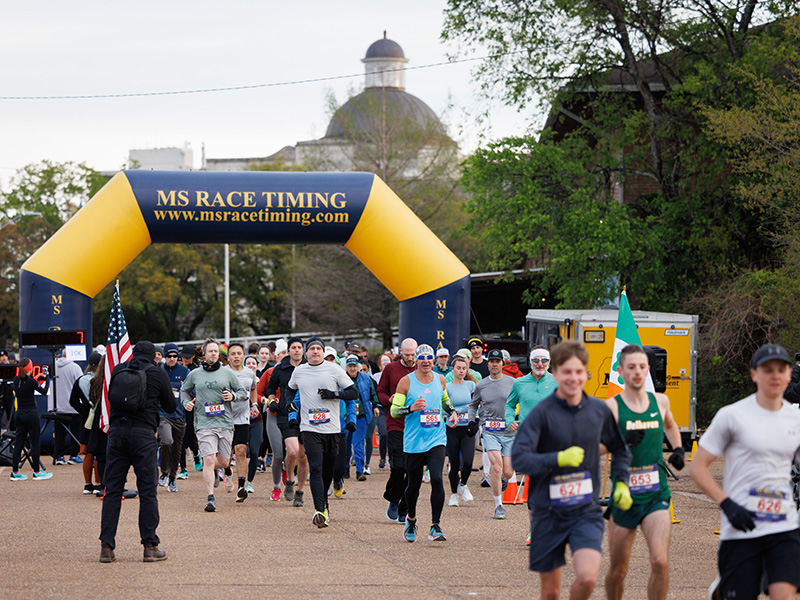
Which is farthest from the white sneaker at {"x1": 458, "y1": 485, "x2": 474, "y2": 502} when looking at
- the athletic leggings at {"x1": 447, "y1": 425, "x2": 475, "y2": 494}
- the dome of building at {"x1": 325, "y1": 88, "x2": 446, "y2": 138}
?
the dome of building at {"x1": 325, "y1": 88, "x2": 446, "y2": 138}

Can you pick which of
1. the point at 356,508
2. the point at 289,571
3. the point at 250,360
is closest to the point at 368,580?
the point at 289,571

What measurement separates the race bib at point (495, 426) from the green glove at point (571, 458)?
7.02 metres

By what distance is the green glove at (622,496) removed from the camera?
20.9 feet

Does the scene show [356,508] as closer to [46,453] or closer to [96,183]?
[46,453]

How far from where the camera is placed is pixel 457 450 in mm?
13305

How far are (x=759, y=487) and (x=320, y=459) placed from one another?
20.0ft

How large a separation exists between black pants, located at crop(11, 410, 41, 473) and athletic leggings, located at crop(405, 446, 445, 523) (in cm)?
778

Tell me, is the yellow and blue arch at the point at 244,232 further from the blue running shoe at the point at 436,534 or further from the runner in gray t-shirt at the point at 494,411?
the blue running shoe at the point at 436,534

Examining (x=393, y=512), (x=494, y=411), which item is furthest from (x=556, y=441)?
(x=494, y=411)

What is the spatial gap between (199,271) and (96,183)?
908cm

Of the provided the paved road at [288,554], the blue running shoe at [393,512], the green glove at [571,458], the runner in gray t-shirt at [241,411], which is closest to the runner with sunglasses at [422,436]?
the paved road at [288,554]

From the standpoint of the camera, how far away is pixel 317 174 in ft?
68.8

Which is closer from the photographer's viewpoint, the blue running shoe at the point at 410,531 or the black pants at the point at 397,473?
the blue running shoe at the point at 410,531

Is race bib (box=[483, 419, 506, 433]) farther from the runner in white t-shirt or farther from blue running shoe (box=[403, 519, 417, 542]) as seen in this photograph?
the runner in white t-shirt
